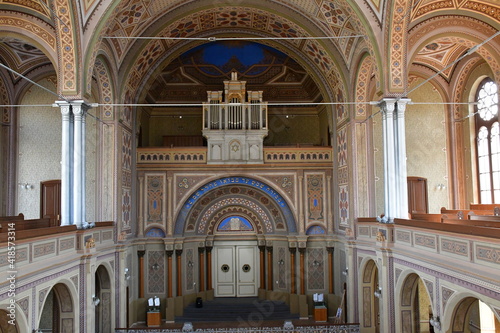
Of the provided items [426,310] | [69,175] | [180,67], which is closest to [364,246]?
[426,310]

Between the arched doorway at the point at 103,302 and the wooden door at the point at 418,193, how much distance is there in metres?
11.1

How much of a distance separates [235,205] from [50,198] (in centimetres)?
691

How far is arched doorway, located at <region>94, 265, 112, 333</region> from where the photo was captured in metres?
14.7

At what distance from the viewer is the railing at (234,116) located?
1794 cm

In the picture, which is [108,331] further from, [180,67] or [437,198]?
[437,198]

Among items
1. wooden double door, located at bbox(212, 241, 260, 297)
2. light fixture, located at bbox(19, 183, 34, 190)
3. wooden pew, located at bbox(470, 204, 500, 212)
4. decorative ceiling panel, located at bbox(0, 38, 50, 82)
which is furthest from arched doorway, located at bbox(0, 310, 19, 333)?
wooden pew, located at bbox(470, 204, 500, 212)

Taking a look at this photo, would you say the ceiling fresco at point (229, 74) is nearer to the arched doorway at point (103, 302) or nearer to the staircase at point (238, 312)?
the arched doorway at point (103, 302)

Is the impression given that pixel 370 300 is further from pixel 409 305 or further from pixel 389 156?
pixel 389 156

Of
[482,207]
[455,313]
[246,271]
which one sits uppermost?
[482,207]

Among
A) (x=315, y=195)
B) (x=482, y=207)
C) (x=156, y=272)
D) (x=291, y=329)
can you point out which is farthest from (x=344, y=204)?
(x=156, y=272)

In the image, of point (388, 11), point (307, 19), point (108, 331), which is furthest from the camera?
point (307, 19)

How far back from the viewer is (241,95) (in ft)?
→ 59.2

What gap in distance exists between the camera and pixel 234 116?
17953 millimetres

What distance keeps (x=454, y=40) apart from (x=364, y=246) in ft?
23.3
